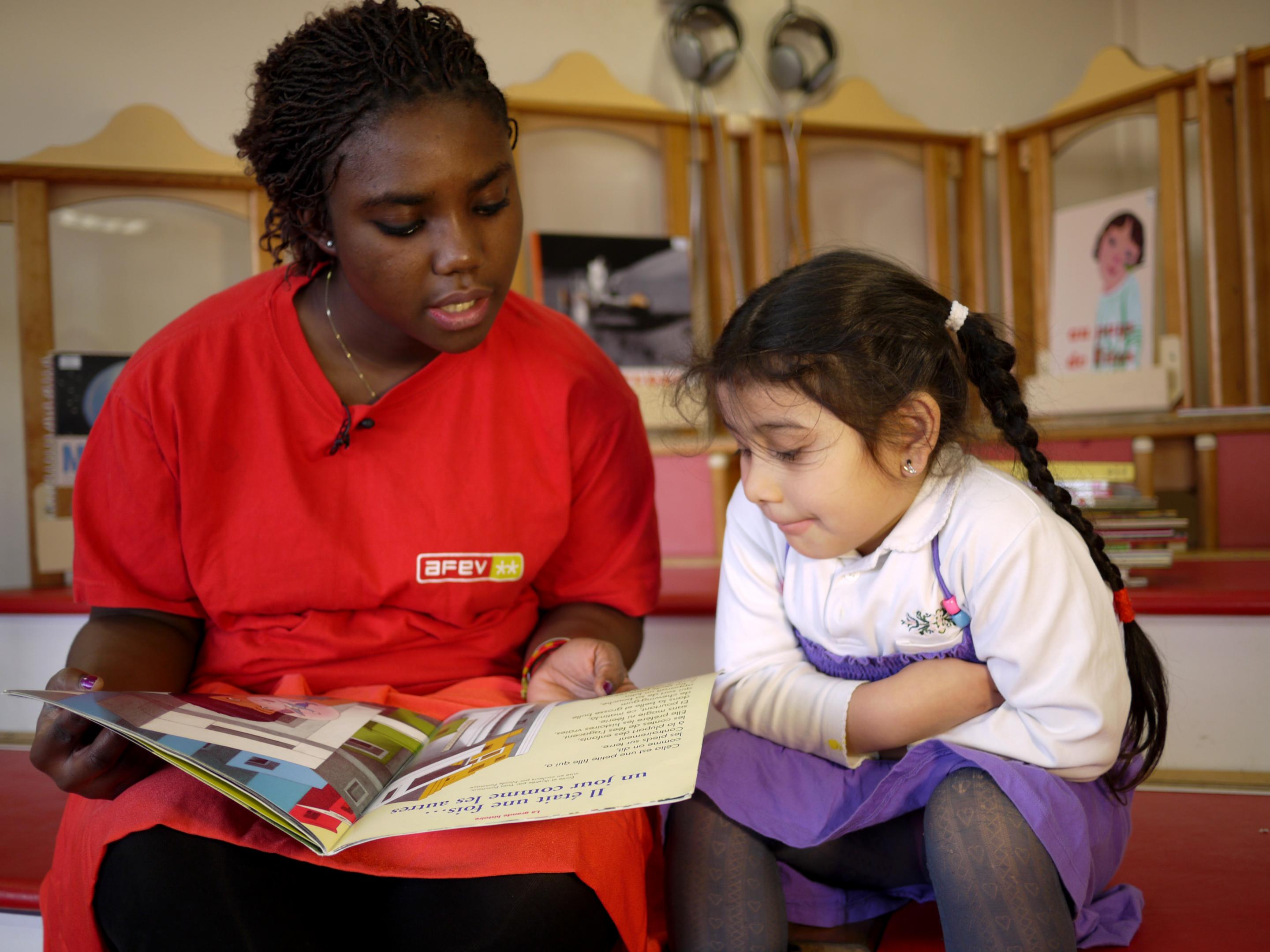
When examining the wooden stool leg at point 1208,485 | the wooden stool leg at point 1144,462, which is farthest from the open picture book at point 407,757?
the wooden stool leg at point 1208,485

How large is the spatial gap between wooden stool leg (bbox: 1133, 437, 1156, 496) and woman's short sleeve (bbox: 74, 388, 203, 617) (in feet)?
6.65

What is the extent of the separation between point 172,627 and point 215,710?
0.26 metres

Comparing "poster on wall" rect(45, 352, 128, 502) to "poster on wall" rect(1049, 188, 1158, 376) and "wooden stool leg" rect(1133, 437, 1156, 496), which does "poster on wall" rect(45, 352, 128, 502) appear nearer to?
"wooden stool leg" rect(1133, 437, 1156, 496)

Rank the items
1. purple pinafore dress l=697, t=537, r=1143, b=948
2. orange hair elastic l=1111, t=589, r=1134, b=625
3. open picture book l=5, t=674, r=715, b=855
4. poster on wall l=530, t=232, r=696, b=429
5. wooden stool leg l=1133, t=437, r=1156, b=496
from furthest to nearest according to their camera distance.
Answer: poster on wall l=530, t=232, r=696, b=429, wooden stool leg l=1133, t=437, r=1156, b=496, orange hair elastic l=1111, t=589, r=1134, b=625, purple pinafore dress l=697, t=537, r=1143, b=948, open picture book l=5, t=674, r=715, b=855

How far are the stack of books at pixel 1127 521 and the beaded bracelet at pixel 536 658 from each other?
943mm

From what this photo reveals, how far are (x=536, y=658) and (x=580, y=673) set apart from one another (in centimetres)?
6

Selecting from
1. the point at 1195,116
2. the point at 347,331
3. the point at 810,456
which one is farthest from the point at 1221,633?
the point at 1195,116

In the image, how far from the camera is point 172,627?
3.06ft

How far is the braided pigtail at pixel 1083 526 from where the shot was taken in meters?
0.84

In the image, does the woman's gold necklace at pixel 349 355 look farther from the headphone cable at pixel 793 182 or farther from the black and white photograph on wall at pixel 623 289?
the headphone cable at pixel 793 182

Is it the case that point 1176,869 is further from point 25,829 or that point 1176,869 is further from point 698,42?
point 698,42

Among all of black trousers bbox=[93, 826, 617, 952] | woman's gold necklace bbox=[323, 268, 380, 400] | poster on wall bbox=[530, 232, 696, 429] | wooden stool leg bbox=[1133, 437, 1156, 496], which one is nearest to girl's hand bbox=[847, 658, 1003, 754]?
black trousers bbox=[93, 826, 617, 952]

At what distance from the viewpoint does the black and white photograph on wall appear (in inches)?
103

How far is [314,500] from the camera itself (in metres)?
0.93
